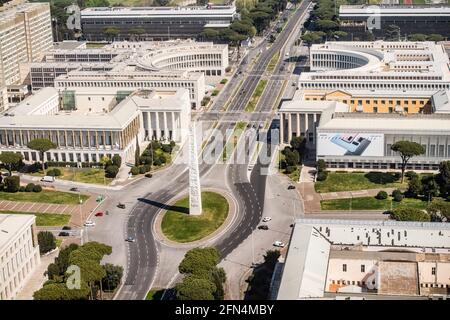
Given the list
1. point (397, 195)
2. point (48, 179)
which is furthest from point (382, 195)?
point (48, 179)

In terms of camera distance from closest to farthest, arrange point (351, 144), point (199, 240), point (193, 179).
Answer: point (199, 240), point (193, 179), point (351, 144)

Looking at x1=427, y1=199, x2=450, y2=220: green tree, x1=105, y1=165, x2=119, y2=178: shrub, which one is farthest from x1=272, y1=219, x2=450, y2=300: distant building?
x1=105, y1=165, x2=119, y2=178: shrub

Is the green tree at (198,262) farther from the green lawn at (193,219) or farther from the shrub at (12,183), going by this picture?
the shrub at (12,183)

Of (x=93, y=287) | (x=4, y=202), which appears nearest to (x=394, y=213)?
(x=93, y=287)

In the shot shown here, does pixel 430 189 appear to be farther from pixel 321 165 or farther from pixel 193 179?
pixel 193 179

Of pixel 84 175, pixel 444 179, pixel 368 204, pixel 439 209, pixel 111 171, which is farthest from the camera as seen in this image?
pixel 84 175
